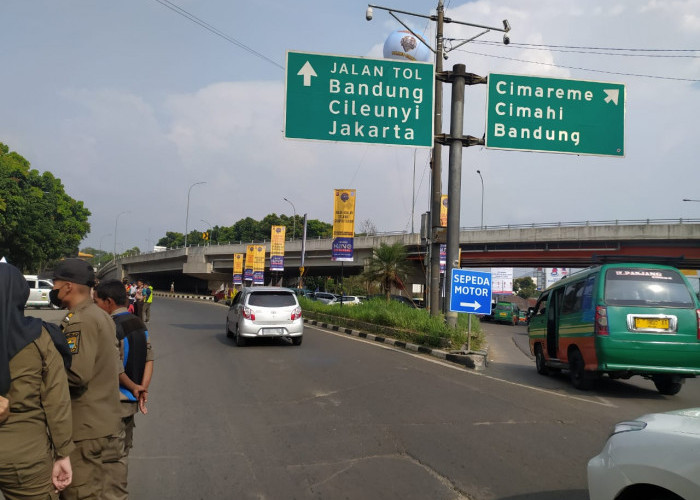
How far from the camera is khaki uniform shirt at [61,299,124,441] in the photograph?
299 cm

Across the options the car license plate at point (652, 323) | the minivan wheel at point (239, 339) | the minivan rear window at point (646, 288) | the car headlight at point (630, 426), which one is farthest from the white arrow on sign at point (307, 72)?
the car headlight at point (630, 426)

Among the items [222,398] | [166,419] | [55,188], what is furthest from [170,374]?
[55,188]

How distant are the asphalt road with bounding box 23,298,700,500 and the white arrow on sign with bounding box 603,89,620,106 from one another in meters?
6.56

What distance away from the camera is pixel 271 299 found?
15336 mm

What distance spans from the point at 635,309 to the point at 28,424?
8.69 m

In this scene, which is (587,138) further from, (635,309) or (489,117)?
(635,309)

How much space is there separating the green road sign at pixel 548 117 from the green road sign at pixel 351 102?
1826mm

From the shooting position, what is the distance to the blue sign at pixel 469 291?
13219 mm

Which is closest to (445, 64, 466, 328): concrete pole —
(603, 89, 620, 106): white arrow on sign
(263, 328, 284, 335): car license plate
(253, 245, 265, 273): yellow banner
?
(603, 89, 620, 106): white arrow on sign

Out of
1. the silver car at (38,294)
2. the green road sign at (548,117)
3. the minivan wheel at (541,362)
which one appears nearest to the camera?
the minivan wheel at (541,362)

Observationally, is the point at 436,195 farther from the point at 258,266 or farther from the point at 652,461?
the point at 258,266

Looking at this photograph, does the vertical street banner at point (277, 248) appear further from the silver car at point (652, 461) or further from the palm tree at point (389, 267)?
the silver car at point (652, 461)

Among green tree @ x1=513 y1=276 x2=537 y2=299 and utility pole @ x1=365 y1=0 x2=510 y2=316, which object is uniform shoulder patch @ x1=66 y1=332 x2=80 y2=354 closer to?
utility pole @ x1=365 y1=0 x2=510 y2=316

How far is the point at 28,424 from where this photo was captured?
8.21 ft
